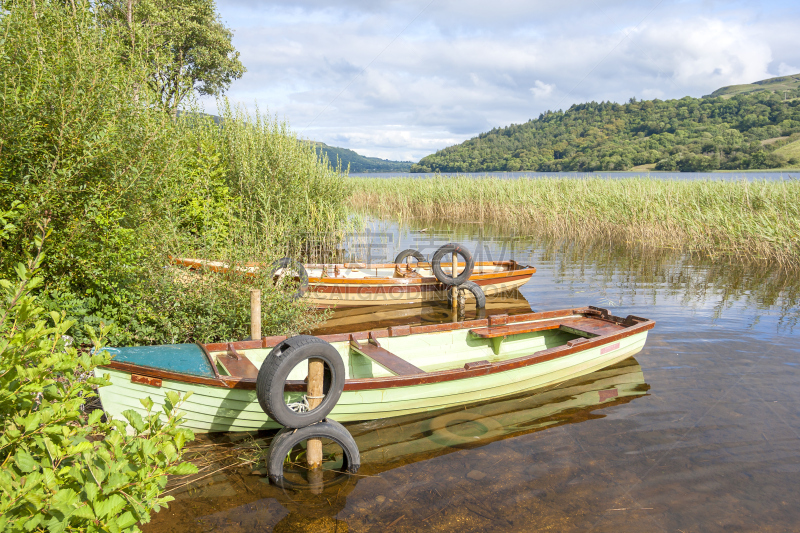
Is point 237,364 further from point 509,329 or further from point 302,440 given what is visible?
point 509,329

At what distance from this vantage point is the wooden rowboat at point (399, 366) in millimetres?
4609

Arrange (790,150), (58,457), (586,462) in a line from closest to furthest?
(58,457), (586,462), (790,150)

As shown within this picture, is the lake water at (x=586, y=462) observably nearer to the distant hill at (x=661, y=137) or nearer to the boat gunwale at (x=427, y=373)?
the boat gunwale at (x=427, y=373)

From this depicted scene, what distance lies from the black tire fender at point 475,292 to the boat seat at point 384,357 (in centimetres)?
466

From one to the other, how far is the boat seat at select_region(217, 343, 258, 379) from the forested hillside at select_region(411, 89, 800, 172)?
2262 inches

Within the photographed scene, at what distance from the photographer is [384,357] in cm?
595

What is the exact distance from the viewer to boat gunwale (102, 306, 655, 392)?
452cm

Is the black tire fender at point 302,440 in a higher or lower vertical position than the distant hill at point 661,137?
lower

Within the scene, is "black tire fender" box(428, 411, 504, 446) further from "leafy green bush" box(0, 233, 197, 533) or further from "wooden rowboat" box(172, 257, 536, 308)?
"wooden rowboat" box(172, 257, 536, 308)

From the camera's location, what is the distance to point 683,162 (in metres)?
52.9

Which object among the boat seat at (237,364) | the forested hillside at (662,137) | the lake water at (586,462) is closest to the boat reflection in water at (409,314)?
the lake water at (586,462)

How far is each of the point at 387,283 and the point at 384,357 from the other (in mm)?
4624

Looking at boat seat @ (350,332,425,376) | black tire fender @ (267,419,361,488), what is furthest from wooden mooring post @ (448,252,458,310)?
black tire fender @ (267,419,361,488)

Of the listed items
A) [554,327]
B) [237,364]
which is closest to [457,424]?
[237,364]
